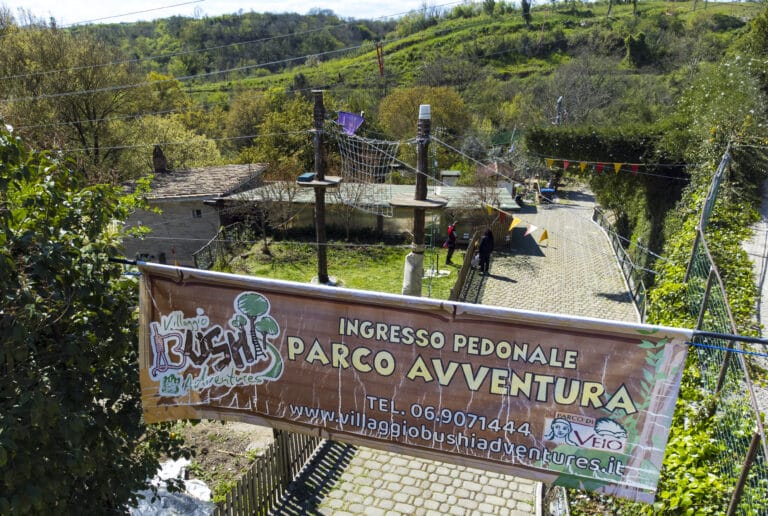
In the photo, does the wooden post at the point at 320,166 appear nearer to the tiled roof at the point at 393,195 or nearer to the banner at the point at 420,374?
the tiled roof at the point at 393,195

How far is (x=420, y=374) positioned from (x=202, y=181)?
76.7 ft

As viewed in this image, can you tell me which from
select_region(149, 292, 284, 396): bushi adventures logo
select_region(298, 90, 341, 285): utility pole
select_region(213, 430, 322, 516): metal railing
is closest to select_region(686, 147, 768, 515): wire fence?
select_region(149, 292, 284, 396): bushi adventures logo

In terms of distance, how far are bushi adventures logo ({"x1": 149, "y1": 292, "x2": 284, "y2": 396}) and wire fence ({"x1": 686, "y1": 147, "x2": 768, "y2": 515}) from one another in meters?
3.22

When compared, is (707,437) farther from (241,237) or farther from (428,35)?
(428,35)

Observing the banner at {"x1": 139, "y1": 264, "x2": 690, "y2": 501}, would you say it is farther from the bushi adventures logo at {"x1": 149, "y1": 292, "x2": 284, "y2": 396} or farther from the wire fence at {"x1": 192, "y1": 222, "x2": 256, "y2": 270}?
the wire fence at {"x1": 192, "y1": 222, "x2": 256, "y2": 270}

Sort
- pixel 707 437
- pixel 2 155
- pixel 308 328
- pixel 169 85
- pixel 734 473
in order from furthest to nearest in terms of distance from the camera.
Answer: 1. pixel 169 85
2. pixel 707 437
3. pixel 734 473
4. pixel 308 328
5. pixel 2 155

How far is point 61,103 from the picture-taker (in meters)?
24.5

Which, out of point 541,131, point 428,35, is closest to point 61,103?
point 541,131

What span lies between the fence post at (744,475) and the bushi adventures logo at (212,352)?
11.8 ft

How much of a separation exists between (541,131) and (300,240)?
1200cm

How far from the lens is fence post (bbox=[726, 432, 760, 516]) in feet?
11.7

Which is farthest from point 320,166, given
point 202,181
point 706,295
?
point 202,181

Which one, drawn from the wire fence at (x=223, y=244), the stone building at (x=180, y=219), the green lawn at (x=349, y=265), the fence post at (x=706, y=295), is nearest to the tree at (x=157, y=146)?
the stone building at (x=180, y=219)

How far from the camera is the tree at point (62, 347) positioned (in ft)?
10.7
